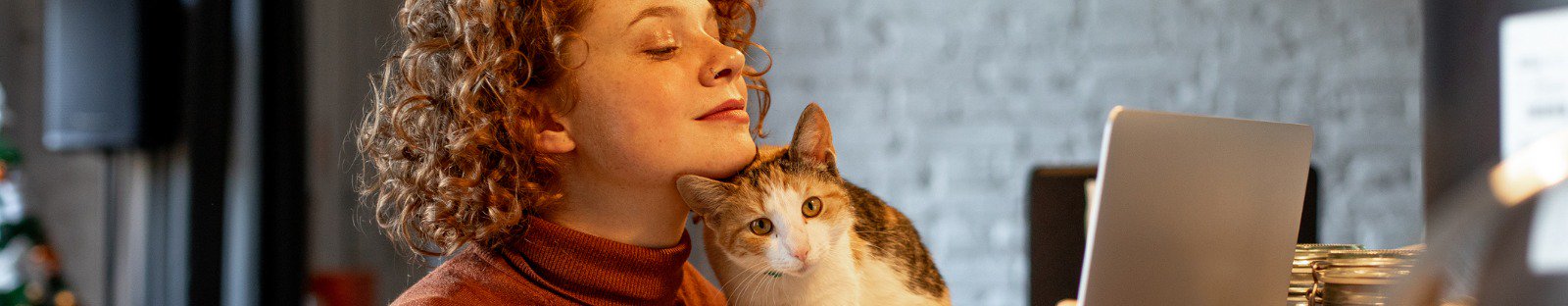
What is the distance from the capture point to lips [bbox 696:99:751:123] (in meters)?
1.17

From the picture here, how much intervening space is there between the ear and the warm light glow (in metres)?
0.90

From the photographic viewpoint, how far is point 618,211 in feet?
3.93

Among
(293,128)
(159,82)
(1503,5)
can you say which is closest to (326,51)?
(293,128)

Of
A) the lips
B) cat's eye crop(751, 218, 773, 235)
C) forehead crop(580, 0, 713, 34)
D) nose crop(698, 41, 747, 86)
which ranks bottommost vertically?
cat's eye crop(751, 218, 773, 235)

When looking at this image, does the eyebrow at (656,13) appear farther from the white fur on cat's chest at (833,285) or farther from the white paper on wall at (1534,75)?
the white paper on wall at (1534,75)

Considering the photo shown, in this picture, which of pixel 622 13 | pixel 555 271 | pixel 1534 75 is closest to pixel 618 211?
pixel 555 271

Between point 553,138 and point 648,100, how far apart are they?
0.12 metres

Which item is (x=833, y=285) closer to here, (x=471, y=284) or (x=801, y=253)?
(x=801, y=253)

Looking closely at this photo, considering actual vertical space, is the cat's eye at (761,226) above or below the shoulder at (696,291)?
above

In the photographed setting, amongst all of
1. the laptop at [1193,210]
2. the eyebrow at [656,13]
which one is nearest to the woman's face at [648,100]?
the eyebrow at [656,13]

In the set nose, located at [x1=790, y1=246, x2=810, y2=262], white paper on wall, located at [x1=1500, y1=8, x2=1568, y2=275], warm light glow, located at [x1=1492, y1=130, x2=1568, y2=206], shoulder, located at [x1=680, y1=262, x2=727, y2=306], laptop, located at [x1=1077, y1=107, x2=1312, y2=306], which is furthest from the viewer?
white paper on wall, located at [x1=1500, y1=8, x2=1568, y2=275]

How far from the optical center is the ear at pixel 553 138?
117 centimetres

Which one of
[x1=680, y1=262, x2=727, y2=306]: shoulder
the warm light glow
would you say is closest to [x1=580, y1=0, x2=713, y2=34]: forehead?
[x1=680, y1=262, x2=727, y2=306]: shoulder

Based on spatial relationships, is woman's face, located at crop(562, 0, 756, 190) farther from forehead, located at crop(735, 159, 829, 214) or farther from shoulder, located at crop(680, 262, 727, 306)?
shoulder, located at crop(680, 262, 727, 306)
